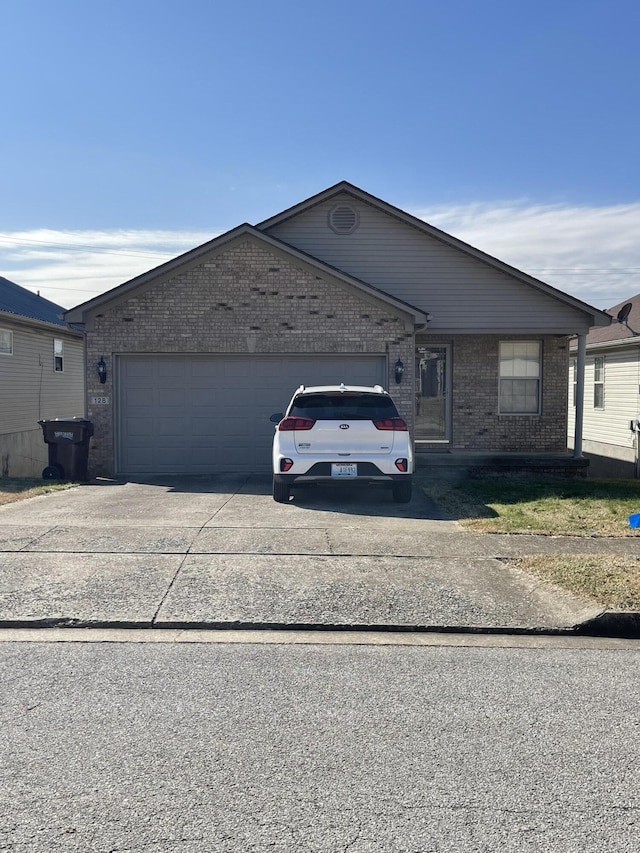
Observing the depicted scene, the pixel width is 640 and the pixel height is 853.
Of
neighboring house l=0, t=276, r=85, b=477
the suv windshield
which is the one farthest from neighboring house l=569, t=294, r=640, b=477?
neighboring house l=0, t=276, r=85, b=477

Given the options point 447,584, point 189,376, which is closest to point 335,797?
point 447,584

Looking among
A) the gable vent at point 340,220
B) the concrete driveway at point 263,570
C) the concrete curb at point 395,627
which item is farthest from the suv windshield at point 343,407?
the gable vent at point 340,220

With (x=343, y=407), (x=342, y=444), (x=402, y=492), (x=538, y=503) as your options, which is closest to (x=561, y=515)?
(x=538, y=503)

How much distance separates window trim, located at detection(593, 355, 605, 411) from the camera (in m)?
20.8

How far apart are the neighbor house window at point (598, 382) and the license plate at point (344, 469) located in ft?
41.5

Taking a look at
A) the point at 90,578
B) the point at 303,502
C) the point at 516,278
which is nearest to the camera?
the point at 90,578

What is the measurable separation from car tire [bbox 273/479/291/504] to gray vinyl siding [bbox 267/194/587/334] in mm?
6490

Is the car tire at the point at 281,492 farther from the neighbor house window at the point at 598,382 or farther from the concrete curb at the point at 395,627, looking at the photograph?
the neighbor house window at the point at 598,382

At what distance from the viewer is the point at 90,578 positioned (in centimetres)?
672

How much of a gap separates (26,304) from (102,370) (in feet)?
29.3

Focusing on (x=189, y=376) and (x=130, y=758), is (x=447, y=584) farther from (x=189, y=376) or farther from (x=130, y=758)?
(x=189, y=376)

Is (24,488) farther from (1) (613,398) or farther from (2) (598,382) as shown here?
(2) (598,382)

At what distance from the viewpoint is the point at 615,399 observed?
1995 centimetres

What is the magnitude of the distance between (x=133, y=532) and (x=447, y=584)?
3731mm
